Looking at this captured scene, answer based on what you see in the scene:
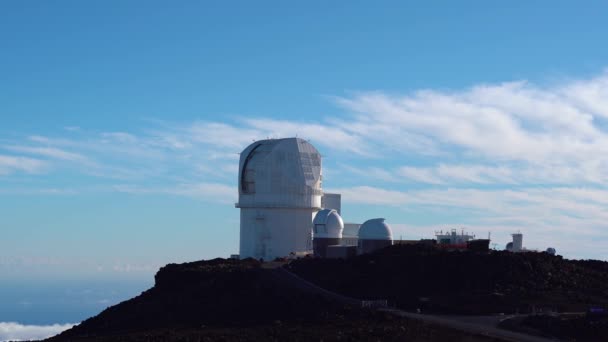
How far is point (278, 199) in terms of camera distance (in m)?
66.1

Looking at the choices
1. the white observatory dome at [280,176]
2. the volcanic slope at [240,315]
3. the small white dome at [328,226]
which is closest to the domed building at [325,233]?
the small white dome at [328,226]

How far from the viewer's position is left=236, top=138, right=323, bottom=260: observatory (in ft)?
217

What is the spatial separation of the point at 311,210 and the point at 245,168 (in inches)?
256

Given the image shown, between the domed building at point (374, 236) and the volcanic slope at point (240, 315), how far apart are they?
7.84m

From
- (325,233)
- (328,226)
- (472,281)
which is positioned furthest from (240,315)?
(328,226)

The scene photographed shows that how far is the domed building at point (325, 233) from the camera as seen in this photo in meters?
61.5

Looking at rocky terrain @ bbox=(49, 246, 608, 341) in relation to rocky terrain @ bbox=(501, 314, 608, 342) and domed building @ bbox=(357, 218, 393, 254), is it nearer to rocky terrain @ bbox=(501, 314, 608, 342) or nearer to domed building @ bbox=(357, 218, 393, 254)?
rocky terrain @ bbox=(501, 314, 608, 342)

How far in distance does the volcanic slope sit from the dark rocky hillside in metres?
2.50

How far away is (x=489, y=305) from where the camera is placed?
124 ft

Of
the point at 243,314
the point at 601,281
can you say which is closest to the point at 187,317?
the point at 243,314

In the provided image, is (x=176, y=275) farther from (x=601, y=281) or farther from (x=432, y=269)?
(x=601, y=281)

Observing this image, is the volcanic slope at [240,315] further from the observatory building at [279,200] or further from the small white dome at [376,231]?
the observatory building at [279,200]

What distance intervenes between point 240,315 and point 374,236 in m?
19.0

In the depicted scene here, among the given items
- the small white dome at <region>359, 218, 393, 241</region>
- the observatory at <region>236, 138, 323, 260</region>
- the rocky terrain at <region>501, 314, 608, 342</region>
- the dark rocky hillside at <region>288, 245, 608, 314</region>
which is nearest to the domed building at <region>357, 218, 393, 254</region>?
the small white dome at <region>359, 218, 393, 241</region>
